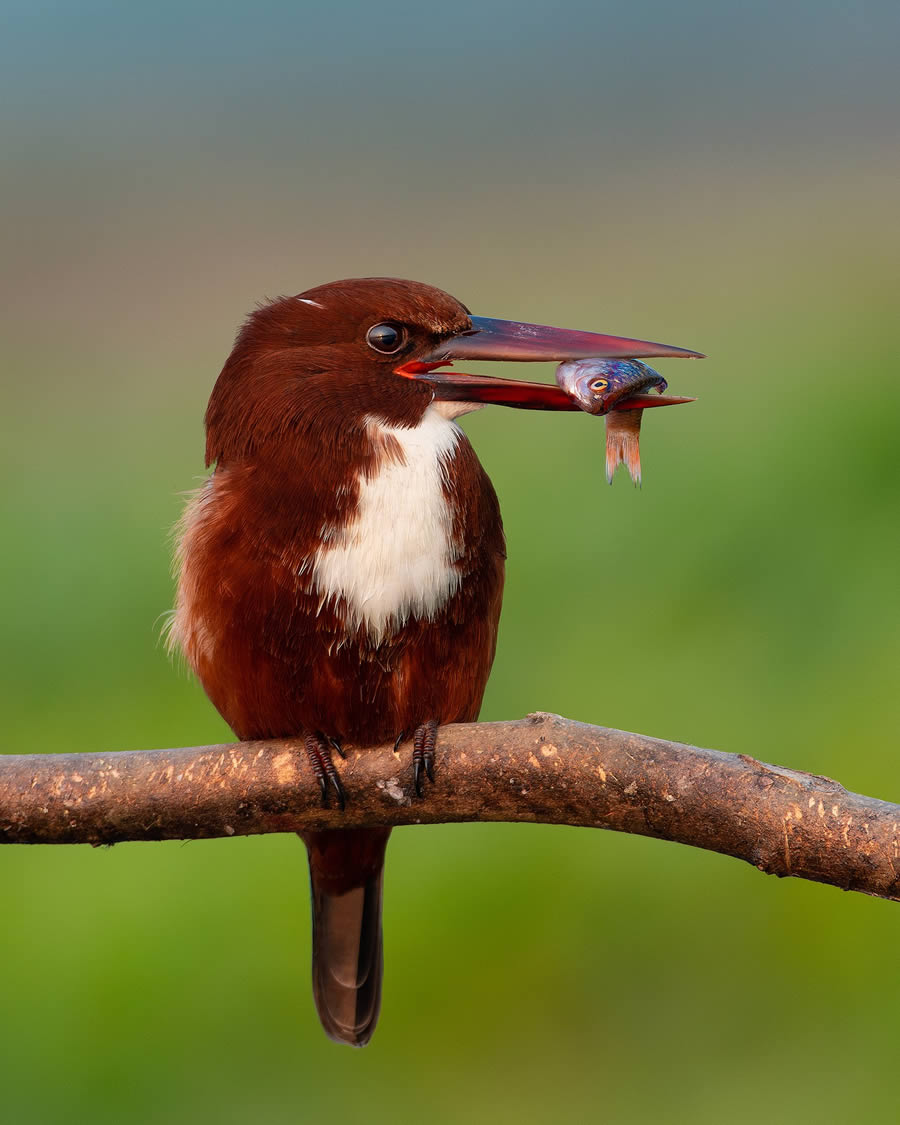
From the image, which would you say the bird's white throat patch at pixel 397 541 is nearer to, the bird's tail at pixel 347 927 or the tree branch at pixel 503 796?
the tree branch at pixel 503 796

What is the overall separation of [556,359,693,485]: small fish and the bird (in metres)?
0.03

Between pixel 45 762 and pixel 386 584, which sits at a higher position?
pixel 386 584

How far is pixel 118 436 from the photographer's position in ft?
14.4

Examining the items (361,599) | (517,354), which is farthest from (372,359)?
(361,599)

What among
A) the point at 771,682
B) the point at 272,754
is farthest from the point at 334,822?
the point at 771,682

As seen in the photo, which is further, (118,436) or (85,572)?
(118,436)

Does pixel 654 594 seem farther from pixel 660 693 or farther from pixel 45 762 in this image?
pixel 45 762

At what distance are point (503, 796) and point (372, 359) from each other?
671mm

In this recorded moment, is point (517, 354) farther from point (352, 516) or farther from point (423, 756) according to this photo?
point (423, 756)

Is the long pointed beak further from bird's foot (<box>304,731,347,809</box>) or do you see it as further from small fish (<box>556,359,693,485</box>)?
bird's foot (<box>304,731,347,809</box>)

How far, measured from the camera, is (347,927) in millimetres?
2371

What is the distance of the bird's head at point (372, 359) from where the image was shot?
1.89 m

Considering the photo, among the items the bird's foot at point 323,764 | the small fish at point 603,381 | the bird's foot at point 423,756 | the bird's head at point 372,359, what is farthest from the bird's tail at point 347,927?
the small fish at point 603,381

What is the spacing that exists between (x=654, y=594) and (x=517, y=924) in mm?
980
